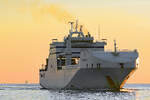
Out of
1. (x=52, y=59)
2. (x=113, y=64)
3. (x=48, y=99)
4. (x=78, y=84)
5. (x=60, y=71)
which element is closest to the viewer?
(x=48, y=99)

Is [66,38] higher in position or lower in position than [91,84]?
higher

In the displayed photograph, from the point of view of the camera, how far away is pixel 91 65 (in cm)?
10225

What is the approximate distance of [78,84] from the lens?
4235 inches

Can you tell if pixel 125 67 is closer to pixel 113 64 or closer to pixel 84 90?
pixel 113 64

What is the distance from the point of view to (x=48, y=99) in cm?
8569

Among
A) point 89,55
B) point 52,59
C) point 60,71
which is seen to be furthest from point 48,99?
point 52,59

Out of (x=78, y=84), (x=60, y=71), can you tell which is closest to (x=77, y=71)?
(x=78, y=84)

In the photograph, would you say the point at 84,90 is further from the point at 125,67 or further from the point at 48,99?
the point at 48,99

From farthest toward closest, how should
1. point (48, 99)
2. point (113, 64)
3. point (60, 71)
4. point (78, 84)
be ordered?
point (60, 71) < point (78, 84) < point (113, 64) < point (48, 99)

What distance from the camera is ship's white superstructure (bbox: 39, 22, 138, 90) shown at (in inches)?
3976

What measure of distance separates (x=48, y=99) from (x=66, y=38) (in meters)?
36.6

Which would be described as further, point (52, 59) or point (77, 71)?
point (52, 59)

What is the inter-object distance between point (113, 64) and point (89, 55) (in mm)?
4490

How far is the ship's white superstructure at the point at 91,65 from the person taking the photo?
10100cm
